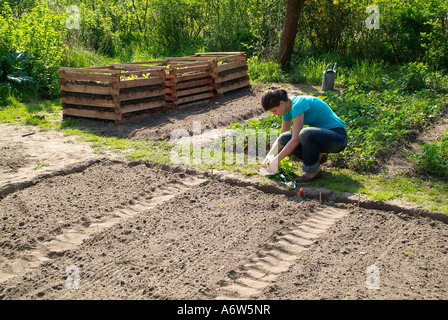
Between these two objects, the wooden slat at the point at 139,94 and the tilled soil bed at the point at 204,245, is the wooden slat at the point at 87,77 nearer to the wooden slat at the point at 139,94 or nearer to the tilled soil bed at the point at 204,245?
the wooden slat at the point at 139,94

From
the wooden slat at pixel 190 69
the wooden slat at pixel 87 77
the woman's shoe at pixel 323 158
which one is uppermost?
the wooden slat at pixel 190 69

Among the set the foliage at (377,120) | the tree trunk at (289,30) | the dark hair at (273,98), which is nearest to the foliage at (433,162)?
the foliage at (377,120)

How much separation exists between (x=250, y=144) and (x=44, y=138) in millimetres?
3607

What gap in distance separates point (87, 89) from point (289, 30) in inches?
248

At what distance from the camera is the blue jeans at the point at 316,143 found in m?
5.28

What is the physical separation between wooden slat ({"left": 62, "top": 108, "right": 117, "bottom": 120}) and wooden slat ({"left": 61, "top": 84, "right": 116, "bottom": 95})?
377 millimetres

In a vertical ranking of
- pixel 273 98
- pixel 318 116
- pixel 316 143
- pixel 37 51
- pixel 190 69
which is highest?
pixel 37 51

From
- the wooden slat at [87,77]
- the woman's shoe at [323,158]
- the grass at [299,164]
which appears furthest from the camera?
the wooden slat at [87,77]

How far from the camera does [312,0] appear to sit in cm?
1323

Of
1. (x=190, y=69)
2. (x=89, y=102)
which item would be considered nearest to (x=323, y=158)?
(x=190, y=69)

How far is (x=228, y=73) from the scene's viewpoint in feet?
34.8

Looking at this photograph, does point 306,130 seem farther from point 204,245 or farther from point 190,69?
point 190,69

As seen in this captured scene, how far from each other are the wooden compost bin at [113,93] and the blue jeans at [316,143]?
4093 mm
